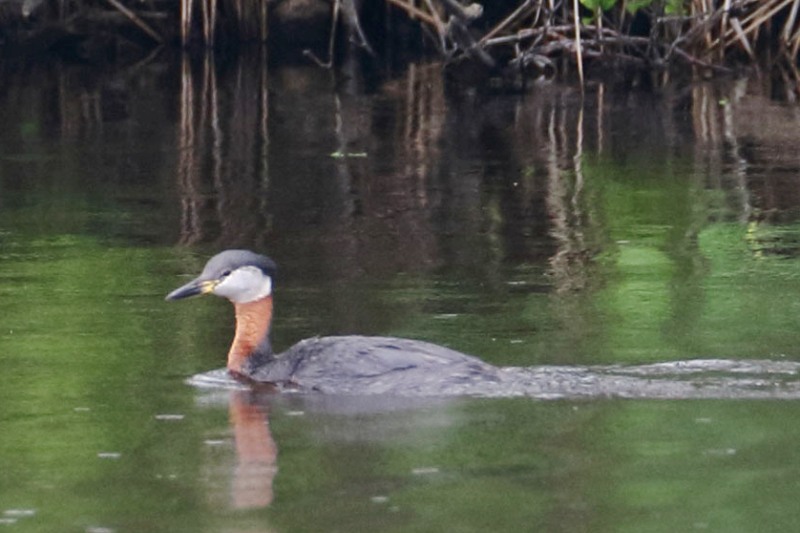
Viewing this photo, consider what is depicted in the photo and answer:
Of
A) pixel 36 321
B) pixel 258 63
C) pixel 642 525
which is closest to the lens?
pixel 642 525

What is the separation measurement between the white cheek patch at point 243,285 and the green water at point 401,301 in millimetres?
309

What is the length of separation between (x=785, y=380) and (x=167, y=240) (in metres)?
4.75

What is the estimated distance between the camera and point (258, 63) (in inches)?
910

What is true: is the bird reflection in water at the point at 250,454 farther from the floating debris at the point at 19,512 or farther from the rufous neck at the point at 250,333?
the floating debris at the point at 19,512

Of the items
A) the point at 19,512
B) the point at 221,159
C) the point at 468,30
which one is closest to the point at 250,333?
the point at 19,512

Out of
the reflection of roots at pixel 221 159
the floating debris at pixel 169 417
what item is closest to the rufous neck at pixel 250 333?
the floating debris at pixel 169 417

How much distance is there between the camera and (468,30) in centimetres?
2052

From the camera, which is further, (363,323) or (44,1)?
(44,1)

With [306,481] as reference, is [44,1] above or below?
above

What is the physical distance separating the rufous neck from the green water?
0.23 meters

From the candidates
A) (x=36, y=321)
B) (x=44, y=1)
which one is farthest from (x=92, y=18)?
(x=36, y=321)

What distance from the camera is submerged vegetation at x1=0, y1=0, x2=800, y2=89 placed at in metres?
20.3

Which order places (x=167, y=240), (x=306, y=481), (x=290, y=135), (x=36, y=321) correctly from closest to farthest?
(x=306, y=481)
(x=36, y=321)
(x=167, y=240)
(x=290, y=135)

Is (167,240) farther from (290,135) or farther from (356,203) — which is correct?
(290,135)
